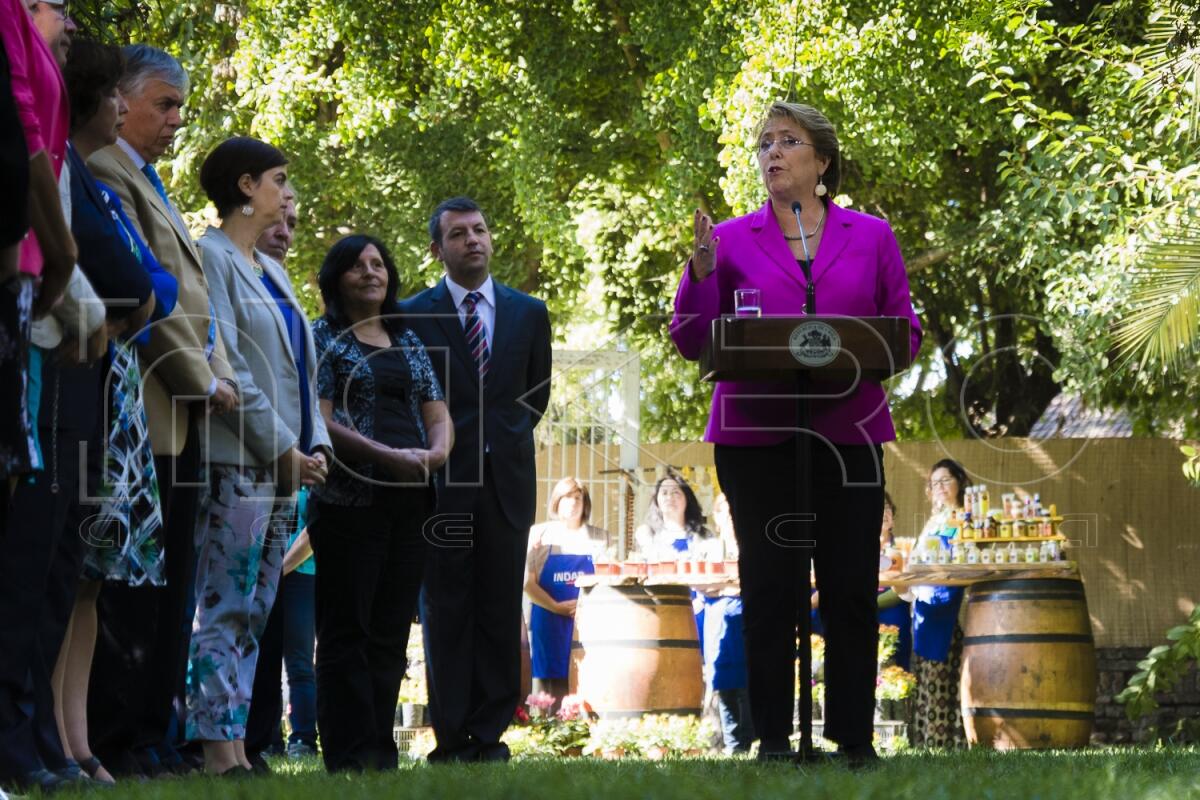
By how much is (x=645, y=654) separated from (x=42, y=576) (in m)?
6.51

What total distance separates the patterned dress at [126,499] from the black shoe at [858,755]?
7.65ft

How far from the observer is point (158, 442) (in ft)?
18.1

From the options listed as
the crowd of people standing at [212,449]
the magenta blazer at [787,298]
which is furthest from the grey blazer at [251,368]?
the magenta blazer at [787,298]

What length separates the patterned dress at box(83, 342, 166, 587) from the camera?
510cm

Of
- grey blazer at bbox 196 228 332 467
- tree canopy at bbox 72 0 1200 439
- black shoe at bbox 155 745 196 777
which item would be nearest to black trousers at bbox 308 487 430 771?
grey blazer at bbox 196 228 332 467

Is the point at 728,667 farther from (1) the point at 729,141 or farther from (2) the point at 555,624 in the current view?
(1) the point at 729,141

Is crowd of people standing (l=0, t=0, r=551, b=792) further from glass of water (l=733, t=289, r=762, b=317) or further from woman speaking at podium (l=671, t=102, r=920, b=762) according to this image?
glass of water (l=733, t=289, r=762, b=317)

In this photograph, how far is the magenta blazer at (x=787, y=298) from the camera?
5918mm

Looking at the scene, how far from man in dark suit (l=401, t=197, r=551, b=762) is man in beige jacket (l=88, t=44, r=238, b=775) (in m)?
1.51

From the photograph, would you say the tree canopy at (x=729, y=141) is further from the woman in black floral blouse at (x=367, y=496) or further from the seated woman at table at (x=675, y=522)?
the woman in black floral blouse at (x=367, y=496)

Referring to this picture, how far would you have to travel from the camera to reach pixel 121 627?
5.54 metres

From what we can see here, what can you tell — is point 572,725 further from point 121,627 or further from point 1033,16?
point 1033,16

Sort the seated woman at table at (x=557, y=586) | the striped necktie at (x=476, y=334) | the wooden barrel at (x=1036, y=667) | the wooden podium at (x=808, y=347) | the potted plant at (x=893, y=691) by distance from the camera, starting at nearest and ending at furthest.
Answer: the wooden podium at (x=808, y=347) → the striped necktie at (x=476, y=334) → the wooden barrel at (x=1036, y=667) → the potted plant at (x=893, y=691) → the seated woman at table at (x=557, y=586)

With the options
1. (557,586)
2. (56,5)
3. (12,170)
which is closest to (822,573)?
(56,5)
